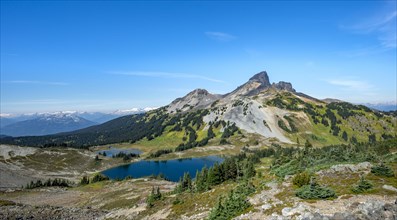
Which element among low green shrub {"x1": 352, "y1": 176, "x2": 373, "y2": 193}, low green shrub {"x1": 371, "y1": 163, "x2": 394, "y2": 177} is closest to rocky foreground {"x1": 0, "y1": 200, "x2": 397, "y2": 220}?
low green shrub {"x1": 352, "y1": 176, "x2": 373, "y2": 193}

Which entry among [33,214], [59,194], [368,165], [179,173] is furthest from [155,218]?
[179,173]

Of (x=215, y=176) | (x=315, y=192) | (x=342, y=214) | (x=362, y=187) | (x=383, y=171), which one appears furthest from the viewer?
(x=215, y=176)

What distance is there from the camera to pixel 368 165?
149 ft

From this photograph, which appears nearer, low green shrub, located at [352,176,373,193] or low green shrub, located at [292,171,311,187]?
low green shrub, located at [352,176,373,193]

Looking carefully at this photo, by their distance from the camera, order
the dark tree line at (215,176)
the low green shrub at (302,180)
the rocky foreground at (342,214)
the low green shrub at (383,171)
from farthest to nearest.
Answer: the dark tree line at (215,176)
the low green shrub at (383,171)
the low green shrub at (302,180)
the rocky foreground at (342,214)

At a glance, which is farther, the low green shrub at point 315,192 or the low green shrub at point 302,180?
the low green shrub at point 302,180

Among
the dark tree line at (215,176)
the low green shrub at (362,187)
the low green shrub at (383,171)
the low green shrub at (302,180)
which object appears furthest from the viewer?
the dark tree line at (215,176)

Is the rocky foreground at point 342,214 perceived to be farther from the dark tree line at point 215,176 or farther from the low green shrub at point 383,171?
the dark tree line at point 215,176

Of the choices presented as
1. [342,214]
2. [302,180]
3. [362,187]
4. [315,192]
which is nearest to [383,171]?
[362,187]

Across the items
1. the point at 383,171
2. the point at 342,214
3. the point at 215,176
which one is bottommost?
the point at 215,176

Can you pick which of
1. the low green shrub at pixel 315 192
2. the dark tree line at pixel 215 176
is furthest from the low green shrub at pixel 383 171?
the dark tree line at pixel 215 176

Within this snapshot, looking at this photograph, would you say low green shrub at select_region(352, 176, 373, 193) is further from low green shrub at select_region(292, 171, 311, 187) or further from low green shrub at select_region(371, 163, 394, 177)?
low green shrub at select_region(371, 163, 394, 177)

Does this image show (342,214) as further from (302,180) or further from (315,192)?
(302,180)

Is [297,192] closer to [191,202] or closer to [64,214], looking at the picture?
[191,202]
